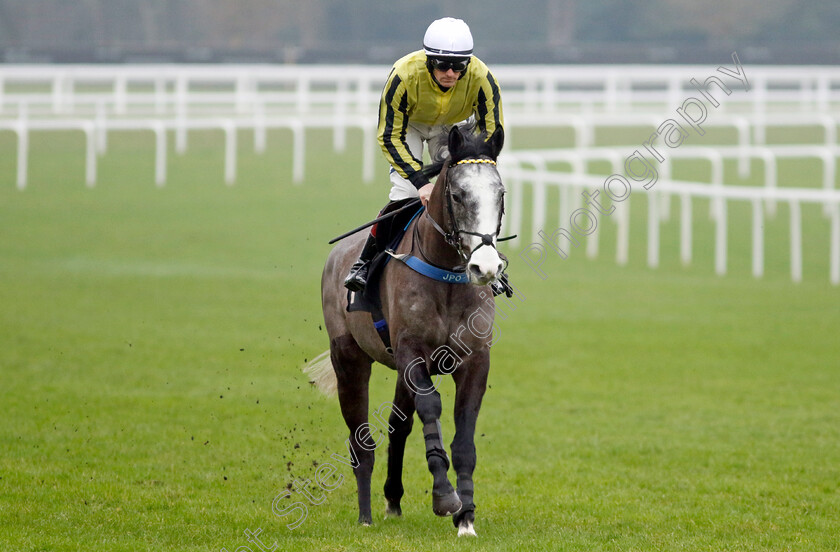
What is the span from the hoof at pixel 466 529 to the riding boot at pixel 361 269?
4.43 ft

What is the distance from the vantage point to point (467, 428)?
218 inches

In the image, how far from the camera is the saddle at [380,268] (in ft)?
19.9

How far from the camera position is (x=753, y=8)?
43.1 m

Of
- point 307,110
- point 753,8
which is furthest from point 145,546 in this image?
point 753,8

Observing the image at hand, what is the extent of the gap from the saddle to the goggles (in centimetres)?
76

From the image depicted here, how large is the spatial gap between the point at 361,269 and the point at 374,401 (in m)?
3.61

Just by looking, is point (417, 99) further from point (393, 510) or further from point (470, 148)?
point (393, 510)

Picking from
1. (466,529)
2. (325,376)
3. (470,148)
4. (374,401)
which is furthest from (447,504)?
(374,401)

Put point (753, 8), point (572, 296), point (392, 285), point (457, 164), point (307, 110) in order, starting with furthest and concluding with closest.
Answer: point (753, 8), point (307, 110), point (572, 296), point (392, 285), point (457, 164)

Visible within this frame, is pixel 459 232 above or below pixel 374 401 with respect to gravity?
above

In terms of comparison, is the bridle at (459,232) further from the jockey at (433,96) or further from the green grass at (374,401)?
the green grass at (374,401)

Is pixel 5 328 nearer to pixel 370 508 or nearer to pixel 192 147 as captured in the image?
pixel 370 508

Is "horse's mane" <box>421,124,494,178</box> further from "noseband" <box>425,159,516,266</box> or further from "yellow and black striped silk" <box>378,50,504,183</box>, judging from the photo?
"yellow and black striped silk" <box>378,50,504,183</box>

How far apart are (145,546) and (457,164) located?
7.67ft
